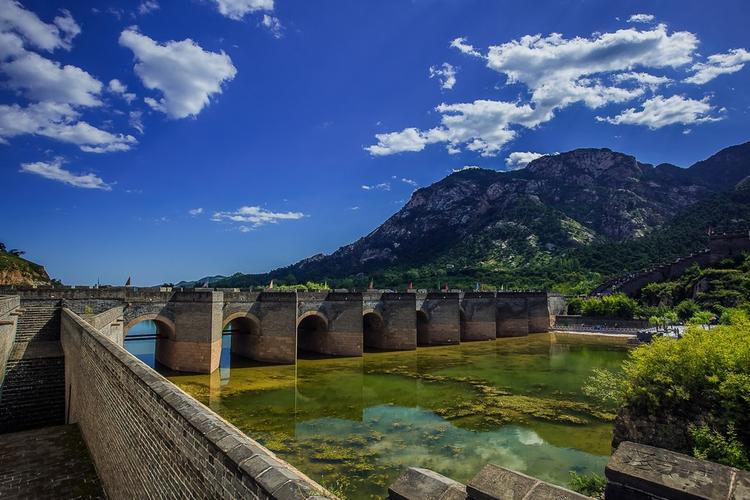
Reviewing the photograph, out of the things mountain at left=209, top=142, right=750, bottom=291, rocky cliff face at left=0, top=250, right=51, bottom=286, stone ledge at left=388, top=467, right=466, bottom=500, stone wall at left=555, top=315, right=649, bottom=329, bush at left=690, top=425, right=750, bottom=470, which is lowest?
stone wall at left=555, top=315, right=649, bottom=329

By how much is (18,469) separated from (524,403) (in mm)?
18647

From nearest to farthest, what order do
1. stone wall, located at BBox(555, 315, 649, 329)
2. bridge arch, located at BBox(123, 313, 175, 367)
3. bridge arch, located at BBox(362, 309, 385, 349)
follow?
bridge arch, located at BBox(123, 313, 175, 367)
bridge arch, located at BBox(362, 309, 385, 349)
stone wall, located at BBox(555, 315, 649, 329)

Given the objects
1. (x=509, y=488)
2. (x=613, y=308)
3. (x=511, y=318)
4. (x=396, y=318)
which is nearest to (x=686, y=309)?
(x=613, y=308)

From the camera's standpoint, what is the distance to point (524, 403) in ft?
64.4

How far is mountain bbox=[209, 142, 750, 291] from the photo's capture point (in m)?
88.3

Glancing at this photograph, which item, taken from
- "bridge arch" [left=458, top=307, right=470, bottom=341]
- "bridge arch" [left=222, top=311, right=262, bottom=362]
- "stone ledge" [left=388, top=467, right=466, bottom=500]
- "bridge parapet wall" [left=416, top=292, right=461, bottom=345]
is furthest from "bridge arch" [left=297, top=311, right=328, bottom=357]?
"stone ledge" [left=388, top=467, right=466, bottom=500]

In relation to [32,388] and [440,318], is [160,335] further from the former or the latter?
[440,318]

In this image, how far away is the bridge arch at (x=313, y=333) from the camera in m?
31.5

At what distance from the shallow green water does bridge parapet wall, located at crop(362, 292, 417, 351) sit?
2731 mm

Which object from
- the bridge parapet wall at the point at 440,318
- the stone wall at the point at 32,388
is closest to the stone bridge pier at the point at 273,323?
the stone wall at the point at 32,388

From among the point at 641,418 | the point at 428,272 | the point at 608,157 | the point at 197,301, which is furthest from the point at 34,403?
the point at 608,157

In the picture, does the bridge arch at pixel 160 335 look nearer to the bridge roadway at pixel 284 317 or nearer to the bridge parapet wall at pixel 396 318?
the bridge roadway at pixel 284 317

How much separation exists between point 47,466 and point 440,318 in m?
32.0

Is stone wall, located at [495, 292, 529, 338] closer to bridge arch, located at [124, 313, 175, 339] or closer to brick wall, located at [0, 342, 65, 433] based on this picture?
bridge arch, located at [124, 313, 175, 339]
